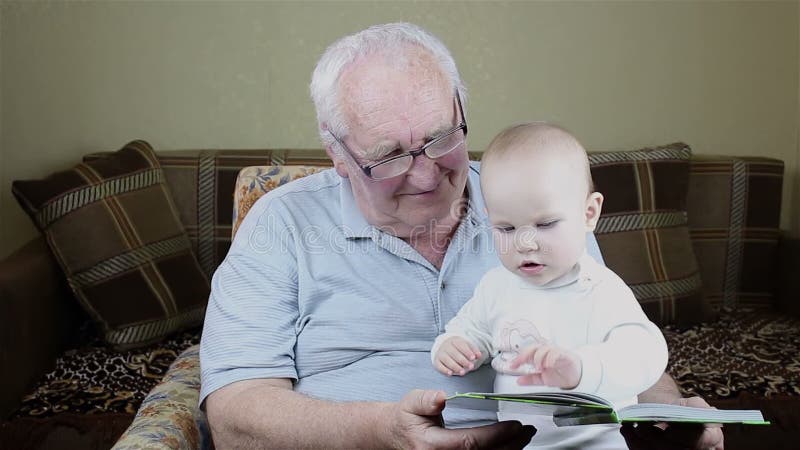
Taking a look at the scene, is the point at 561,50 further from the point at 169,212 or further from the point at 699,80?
the point at 169,212

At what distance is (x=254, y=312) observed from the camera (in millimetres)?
1566

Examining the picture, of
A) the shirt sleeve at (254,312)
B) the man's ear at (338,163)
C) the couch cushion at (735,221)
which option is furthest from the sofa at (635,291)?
the man's ear at (338,163)

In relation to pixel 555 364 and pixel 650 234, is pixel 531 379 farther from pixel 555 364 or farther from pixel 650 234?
pixel 650 234

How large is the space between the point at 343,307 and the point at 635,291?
4.88 ft

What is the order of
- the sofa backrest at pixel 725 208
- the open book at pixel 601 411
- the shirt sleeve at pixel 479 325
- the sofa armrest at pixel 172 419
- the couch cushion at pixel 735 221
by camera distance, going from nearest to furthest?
the open book at pixel 601 411, the shirt sleeve at pixel 479 325, the sofa armrest at pixel 172 419, the sofa backrest at pixel 725 208, the couch cushion at pixel 735 221

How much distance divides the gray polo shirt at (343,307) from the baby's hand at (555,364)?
1.25 ft

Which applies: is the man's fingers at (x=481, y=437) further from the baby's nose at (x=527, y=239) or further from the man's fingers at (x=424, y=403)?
the baby's nose at (x=527, y=239)

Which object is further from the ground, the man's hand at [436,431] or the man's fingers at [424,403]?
the man's fingers at [424,403]

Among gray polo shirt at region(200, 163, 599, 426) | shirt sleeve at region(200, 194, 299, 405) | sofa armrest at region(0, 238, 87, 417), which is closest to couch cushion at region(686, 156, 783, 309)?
gray polo shirt at region(200, 163, 599, 426)

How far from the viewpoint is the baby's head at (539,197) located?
48.4 inches

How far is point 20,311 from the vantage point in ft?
7.77

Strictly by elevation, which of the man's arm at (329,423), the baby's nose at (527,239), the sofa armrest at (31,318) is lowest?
the sofa armrest at (31,318)

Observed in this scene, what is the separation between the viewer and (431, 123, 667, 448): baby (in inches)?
46.6

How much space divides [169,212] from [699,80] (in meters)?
2.06
